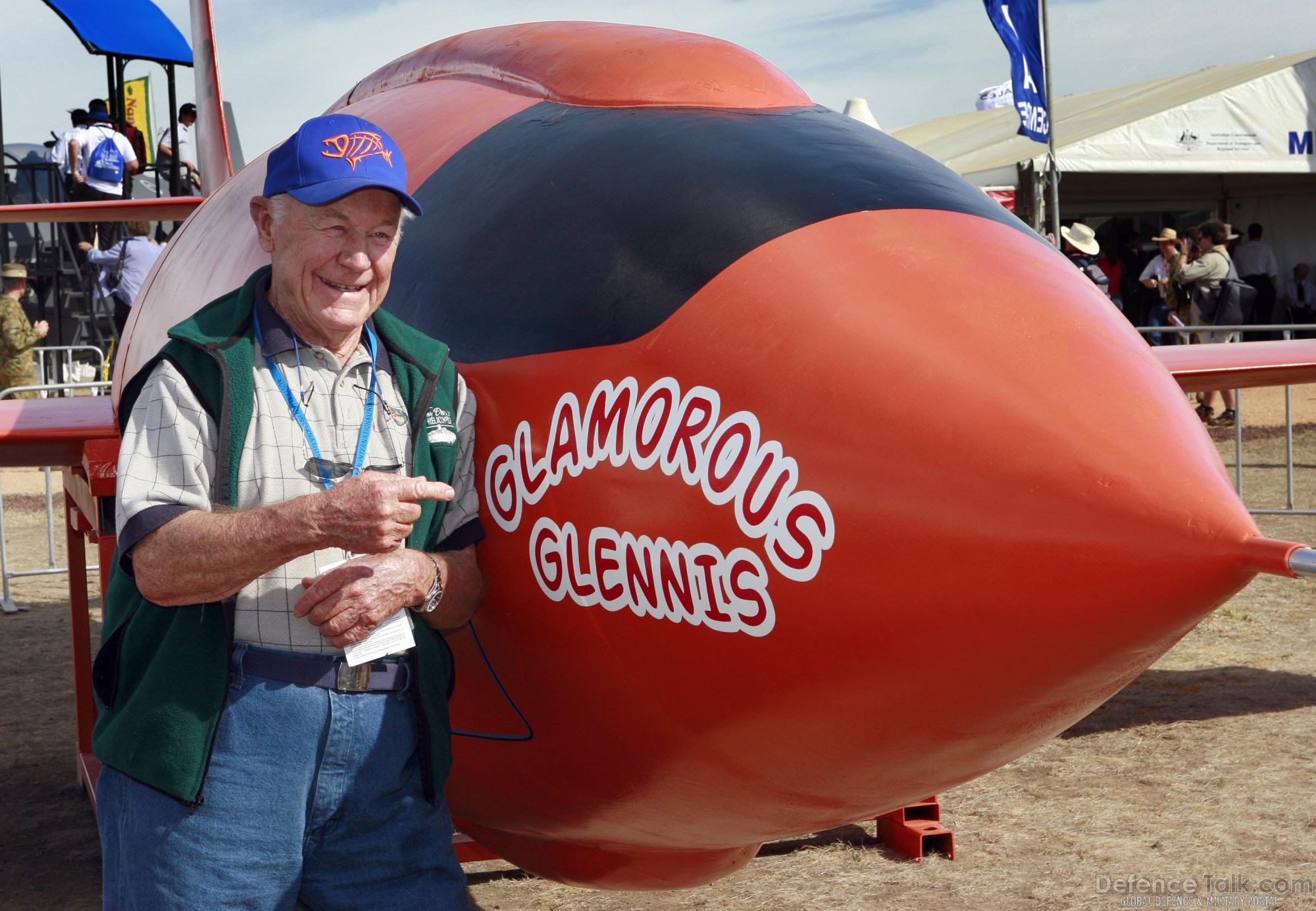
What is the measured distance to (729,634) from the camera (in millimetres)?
1937

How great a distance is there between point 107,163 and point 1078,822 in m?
12.2

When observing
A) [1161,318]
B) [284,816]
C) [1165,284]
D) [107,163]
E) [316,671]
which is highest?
[107,163]

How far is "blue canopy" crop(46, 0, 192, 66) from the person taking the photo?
603 inches

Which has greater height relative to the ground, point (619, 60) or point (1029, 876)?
point (619, 60)

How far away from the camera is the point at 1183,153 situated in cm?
1777

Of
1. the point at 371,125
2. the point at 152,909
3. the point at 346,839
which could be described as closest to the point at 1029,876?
the point at 346,839

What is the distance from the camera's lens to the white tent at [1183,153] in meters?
17.2

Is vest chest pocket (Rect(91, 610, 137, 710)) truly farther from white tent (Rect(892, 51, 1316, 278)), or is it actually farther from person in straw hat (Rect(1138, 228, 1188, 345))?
white tent (Rect(892, 51, 1316, 278))

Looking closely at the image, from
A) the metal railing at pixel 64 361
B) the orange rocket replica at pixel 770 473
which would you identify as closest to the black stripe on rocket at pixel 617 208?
the orange rocket replica at pixel 770 473

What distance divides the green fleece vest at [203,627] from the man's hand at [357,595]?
107mm

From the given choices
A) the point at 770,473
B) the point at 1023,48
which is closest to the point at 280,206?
the point at 770,473

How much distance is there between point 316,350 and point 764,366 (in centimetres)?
80

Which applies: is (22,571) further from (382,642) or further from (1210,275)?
(1210,275)

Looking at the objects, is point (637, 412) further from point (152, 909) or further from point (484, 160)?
point (152, 909)
